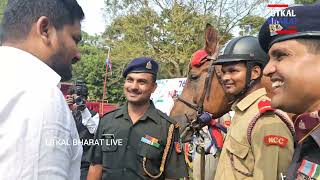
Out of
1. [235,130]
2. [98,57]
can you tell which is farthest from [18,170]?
[98,57]

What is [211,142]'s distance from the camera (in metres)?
3.67

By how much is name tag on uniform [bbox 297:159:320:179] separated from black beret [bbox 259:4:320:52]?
545 mm

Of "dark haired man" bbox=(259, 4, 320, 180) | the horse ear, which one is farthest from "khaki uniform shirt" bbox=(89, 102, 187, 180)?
"dark haired man" bbox=(259, 4, 320, 180)

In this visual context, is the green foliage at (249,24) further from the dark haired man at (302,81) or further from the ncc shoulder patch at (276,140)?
the dark haired man at (302,81)

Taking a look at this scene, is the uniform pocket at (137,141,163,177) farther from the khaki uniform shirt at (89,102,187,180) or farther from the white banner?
the white banner

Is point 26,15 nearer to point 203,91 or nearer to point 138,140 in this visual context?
point 138,140

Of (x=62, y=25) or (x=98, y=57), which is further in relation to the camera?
(x=98, y=57)

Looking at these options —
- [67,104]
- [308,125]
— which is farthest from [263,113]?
[67,104]

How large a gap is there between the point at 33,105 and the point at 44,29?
0.42 m

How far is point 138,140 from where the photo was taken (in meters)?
3.68

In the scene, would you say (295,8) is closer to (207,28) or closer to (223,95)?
(223,95)

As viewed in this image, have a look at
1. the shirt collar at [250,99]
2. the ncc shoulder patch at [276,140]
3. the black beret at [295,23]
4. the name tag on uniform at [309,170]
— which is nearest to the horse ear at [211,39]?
the shirt collar at [250,99]

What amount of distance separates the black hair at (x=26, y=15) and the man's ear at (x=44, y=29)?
2 cm

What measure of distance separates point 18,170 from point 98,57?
136 feet
